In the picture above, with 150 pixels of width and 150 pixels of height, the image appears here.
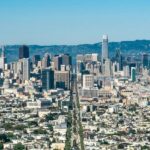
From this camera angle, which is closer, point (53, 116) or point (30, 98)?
point (53, 116)

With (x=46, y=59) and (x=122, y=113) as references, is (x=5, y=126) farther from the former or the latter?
(x=46, y=59)

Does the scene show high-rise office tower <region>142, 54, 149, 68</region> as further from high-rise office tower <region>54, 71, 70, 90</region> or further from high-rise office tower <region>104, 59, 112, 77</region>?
high-rise office tower <region>54, 71, 70, 90</region>

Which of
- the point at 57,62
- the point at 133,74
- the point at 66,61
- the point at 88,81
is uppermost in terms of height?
the point at 66,61

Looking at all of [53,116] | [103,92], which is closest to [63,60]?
[103,92]

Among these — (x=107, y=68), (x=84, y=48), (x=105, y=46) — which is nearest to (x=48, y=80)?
(x=107, y=68)

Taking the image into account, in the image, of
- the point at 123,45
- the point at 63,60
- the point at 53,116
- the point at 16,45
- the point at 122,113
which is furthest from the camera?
the point at 123,45

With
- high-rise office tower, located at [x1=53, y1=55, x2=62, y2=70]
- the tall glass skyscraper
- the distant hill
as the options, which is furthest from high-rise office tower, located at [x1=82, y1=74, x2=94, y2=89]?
the distant hill

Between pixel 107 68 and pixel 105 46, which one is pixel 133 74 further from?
pixel 105 46

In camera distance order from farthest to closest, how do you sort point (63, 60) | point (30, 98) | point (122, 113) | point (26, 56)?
point (26, 56) → point (63, 60) → point (30, 98) → point (122, 113)
